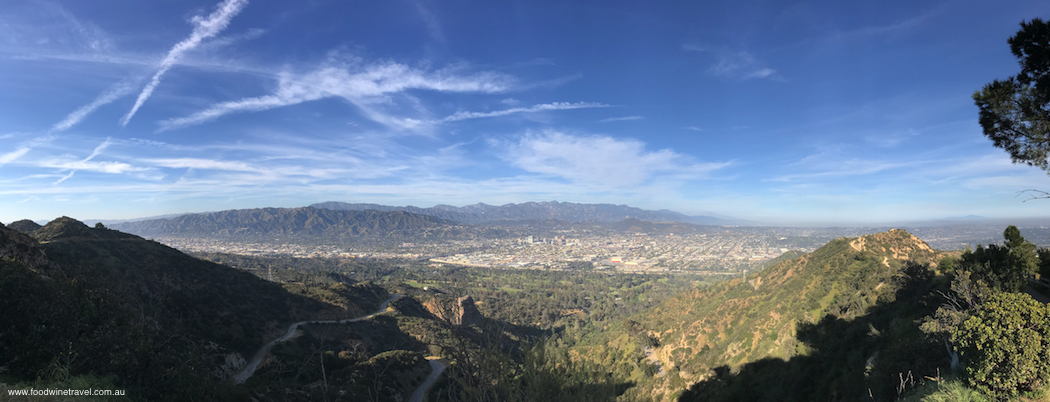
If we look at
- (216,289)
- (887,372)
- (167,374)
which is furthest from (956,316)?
(216,289)

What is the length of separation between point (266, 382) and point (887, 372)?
1054 inches

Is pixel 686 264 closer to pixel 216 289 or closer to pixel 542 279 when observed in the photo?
pixel 542 279

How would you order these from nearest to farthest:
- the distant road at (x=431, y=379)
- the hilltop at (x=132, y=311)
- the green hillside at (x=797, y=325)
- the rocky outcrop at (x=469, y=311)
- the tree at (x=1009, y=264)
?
the hilltop at (x=132, y=311) < the tree at (x=1009, y=264) < the green hillside at (x=797, y=325) < the distant road at (x=431, y=379) < the rocky outcrop at (x=469, y=311)

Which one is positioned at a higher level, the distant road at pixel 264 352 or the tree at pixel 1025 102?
the tree at pixel 1025 102

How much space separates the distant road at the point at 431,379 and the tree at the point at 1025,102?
27053 millimetres

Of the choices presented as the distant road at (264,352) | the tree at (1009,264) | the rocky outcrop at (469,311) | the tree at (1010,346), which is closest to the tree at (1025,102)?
the tree at (1010,346)

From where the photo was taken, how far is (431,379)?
95.8ft

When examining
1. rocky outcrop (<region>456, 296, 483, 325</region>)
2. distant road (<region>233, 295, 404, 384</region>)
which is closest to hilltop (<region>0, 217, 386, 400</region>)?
distant road (<region>233, 295, 404, 384</region>)

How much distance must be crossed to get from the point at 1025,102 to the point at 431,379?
104 feet

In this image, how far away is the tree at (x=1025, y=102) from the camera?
7.32 meters

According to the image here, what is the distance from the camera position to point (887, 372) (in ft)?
35.3

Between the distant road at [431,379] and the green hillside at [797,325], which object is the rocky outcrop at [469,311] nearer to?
the distant road at [431,379]

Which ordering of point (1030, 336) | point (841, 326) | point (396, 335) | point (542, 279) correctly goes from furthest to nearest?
point (542, 279) < point (396, 335) < point (841, 326) < point (1030, 336)

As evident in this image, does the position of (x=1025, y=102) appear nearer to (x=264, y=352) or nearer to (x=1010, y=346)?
(x=1010, y=346)
